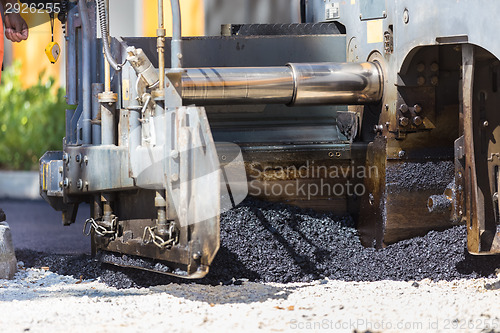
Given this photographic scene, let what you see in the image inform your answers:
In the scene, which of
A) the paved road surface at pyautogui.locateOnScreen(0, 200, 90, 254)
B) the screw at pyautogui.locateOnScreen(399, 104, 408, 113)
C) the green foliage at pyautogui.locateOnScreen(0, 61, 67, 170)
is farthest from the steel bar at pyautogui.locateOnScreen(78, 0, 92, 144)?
the green foliage at pyautogui.locateOnScreen(0, 61, 67, 170)

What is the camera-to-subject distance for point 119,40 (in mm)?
5648

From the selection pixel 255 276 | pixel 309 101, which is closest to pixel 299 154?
pixel 309 101

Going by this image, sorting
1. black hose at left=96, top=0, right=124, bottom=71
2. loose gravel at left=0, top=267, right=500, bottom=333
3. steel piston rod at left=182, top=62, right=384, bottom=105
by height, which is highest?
→ black hose at left=96, top=0, right=124, bottom=71

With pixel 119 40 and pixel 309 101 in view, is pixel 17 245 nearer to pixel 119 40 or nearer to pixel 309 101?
pixel 119 40

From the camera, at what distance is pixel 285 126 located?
6012mm

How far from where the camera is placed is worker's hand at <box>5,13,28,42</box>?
6172 mm

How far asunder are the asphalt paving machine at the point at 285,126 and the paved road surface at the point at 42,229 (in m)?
1.80

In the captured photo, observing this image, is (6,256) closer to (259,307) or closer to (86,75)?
(86,75)

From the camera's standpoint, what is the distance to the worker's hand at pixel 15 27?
617cm

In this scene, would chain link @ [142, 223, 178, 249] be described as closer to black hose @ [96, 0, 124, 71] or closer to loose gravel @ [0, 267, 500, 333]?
loose gravel @ [0, 267, 500, 333]

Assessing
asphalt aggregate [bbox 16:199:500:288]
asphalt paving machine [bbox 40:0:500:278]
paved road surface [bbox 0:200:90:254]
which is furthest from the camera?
paved road surface [bbox 0:200:90:254]

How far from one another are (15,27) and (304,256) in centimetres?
259

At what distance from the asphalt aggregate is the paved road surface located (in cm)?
182

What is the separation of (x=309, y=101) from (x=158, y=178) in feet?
3.97
